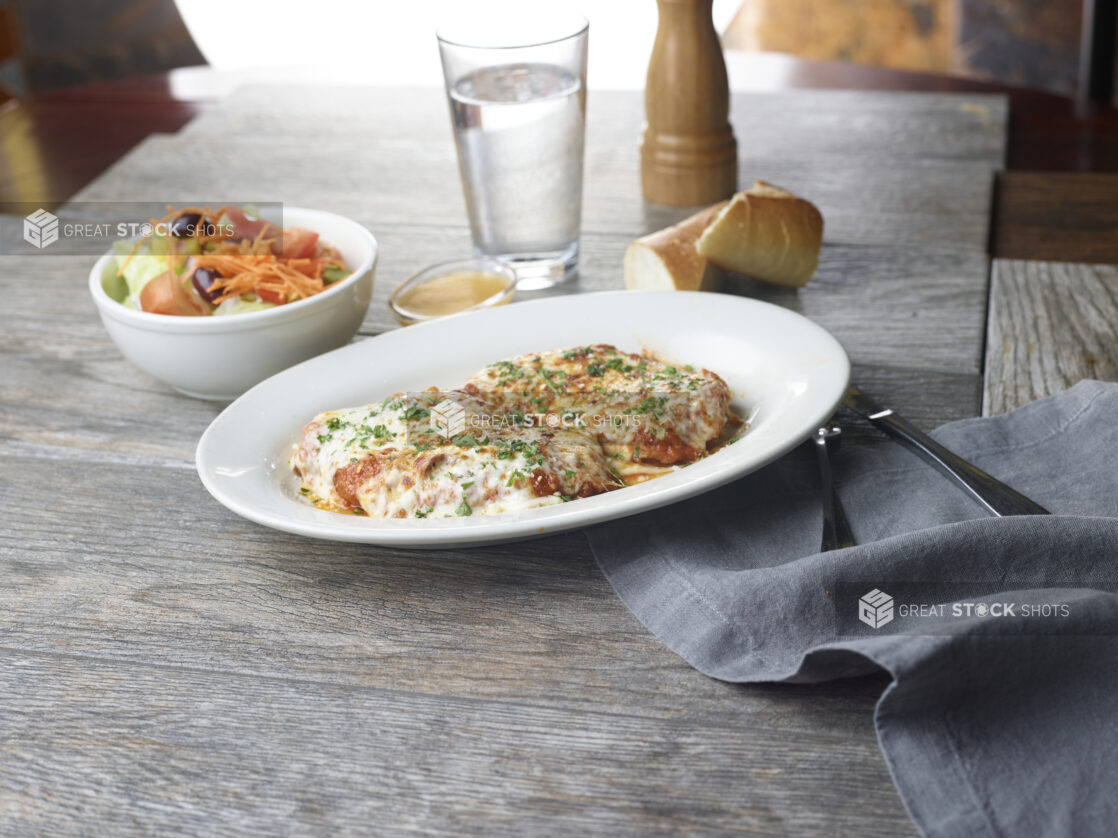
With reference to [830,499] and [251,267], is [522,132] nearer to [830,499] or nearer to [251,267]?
[251,267]

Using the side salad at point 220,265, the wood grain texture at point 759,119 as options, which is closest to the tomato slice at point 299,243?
the side salad at point 220,265

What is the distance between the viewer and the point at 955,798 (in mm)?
761

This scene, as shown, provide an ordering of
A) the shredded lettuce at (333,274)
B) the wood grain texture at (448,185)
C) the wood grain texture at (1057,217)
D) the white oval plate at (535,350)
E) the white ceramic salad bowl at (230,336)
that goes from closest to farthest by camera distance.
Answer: the white oval plate at (535,350)
the white ceramic salad bowl at (230,336)
the shredded lettuce at (333,274)
the wood grain texture at (1057,217)
the wood grain texture at (448,185)

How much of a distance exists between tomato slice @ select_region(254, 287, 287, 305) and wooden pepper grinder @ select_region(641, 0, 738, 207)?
0.76m

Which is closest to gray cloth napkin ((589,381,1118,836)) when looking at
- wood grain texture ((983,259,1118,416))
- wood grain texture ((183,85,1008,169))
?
wood grain texture ((983,259,1118,416))

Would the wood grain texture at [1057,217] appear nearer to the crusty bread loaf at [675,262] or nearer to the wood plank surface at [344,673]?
the wood plank surface at [344,673]

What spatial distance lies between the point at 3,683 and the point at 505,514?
446 mm

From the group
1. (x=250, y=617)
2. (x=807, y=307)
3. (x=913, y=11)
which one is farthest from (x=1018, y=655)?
(x=913, y=11)

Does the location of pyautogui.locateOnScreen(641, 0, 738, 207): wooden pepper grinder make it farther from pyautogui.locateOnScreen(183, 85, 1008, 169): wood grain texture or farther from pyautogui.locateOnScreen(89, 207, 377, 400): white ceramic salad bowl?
pyautogui.locateOnScreen(89, 207, 377, 400): white ceramic salad bowl

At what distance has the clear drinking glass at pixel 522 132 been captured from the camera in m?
1.53

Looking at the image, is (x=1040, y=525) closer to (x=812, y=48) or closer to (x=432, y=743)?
(x=432, y=743)

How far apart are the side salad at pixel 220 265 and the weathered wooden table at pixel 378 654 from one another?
0.13m

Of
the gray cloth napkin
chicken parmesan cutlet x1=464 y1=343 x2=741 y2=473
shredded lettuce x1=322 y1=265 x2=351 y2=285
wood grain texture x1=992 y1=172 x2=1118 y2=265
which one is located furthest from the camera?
wood grain texture x1=992 y1=172 x2=1118 y2=265

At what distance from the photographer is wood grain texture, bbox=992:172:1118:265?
170 centimetres
